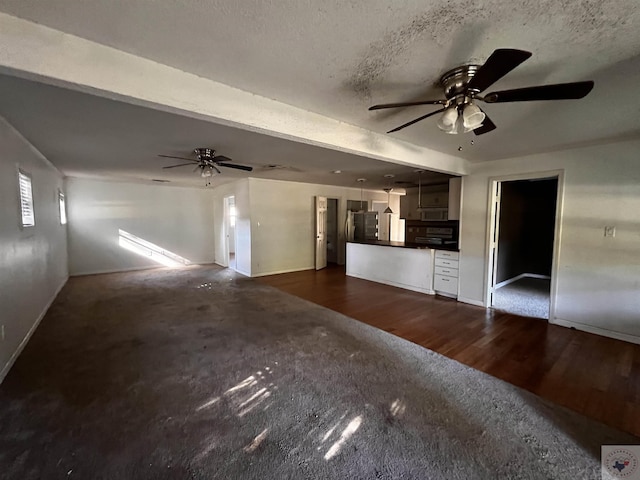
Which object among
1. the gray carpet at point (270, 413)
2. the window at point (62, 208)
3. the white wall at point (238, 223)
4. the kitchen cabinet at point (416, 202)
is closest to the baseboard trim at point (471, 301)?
the gray carpet at point (270, 413)

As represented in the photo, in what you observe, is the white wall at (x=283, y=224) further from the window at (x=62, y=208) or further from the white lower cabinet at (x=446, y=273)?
the window at (x=62, y=208)

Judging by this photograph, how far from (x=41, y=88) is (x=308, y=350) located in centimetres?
302

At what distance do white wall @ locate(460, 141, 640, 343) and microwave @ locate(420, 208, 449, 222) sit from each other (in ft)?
8.21

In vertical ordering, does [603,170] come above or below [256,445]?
above

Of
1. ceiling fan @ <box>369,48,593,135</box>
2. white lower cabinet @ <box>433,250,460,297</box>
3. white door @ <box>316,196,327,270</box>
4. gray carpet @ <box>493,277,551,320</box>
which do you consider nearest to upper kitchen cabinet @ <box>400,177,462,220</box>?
white lower cabinet @ <box>433,250,460,297</box>

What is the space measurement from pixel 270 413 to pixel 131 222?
22.7 ft

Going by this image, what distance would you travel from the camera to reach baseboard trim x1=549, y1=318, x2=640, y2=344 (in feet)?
10.1

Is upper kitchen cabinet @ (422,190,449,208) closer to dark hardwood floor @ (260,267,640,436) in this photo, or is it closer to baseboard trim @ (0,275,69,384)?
dark hardwood floor @ (260,267,640,436)

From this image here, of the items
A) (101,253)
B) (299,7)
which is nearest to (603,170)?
(299,7)

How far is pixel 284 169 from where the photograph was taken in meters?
5.14

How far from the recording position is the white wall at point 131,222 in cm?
636

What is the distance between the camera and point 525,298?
472 centimetres

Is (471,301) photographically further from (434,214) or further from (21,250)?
(21,250)

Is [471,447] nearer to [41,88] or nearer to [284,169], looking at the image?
[41,88]
